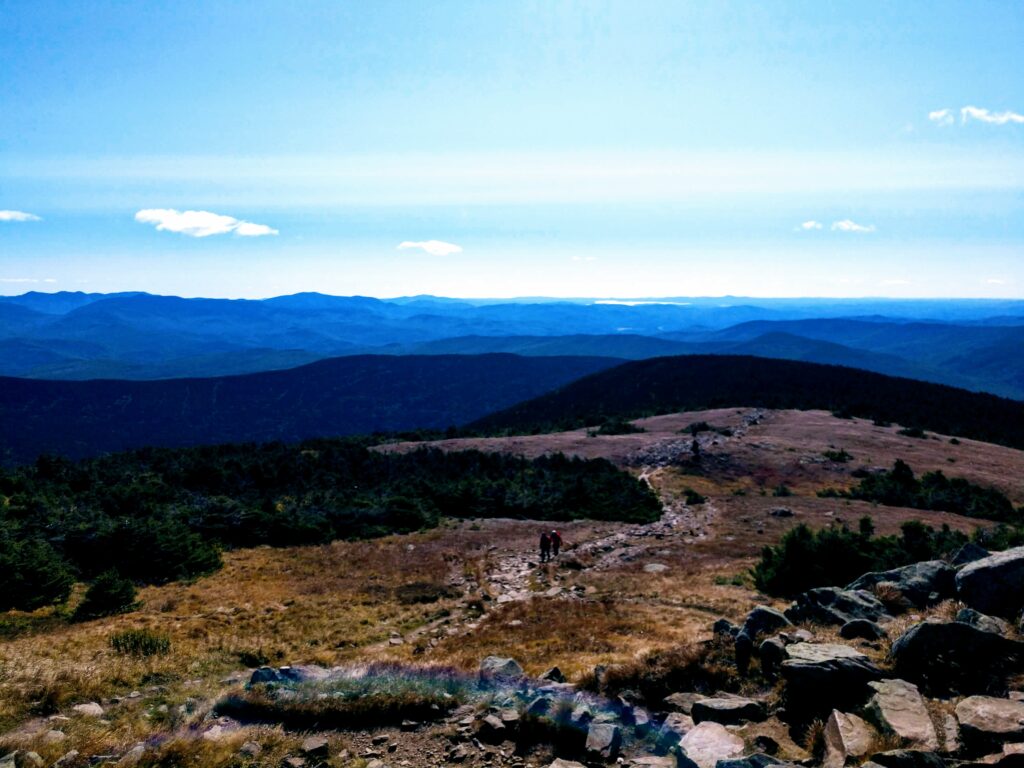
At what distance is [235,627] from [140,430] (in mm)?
137628

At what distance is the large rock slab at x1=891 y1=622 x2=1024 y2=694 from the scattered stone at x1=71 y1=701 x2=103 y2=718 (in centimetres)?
1135

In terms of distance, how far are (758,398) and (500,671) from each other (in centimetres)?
6402

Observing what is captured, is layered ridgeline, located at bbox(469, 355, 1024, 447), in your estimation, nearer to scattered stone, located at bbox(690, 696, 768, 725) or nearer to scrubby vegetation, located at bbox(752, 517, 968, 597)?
scrubby vegetation, located at bbox(752, 517, 968, 597)

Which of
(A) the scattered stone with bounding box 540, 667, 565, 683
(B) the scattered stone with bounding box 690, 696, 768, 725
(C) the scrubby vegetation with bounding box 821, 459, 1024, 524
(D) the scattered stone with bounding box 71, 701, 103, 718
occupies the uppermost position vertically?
(B) the scattered stone with bounding box 690, 696, 768, 725

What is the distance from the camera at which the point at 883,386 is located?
255 feet

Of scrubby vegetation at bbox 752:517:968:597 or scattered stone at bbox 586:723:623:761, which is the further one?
scrubby vegetation at bbox 752:517:968:597

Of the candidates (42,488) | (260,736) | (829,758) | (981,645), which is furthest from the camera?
(42,488)

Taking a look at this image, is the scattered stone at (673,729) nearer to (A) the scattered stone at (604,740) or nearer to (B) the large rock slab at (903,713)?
(A) the scattered stone at (604,740)

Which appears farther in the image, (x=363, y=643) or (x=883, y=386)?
(x=883, y=386)

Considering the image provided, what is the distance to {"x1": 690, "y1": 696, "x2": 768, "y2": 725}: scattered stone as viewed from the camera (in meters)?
8.36

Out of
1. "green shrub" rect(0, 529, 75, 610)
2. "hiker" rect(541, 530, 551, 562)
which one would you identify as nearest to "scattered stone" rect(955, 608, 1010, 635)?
"hiker" rect(541, 530, 551, 562)

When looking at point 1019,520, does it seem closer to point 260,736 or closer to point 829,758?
point 829,758

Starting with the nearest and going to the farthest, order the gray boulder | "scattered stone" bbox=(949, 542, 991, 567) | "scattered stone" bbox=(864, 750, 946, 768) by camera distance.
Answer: "scattered stone" bbox=(864, 750, 946, 768)
the gray boulder
"scattered stone" bbox=(949, 542, 991, 567)

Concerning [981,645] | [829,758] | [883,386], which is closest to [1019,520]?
[981,645]
